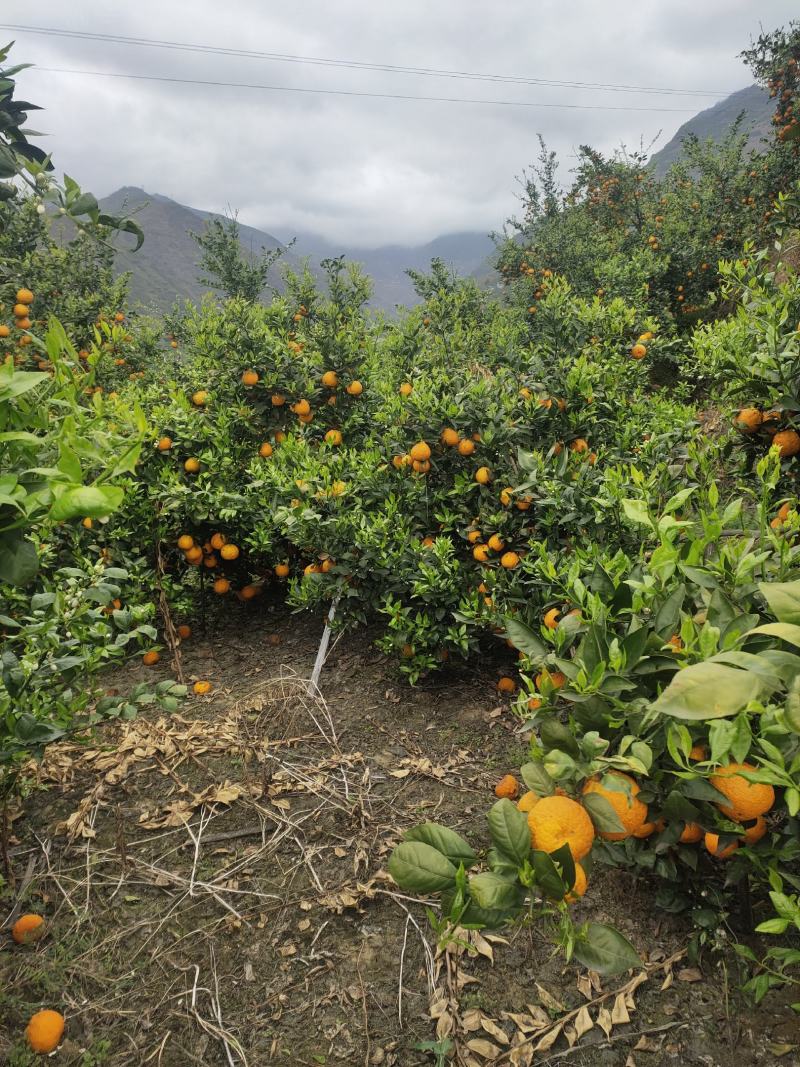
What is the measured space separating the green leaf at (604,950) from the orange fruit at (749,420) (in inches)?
81.5

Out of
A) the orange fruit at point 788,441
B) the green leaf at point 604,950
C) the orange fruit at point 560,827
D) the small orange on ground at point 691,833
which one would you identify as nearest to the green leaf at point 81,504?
the orange fruit at point 560,827

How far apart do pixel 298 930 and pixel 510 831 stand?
1451 millimetres

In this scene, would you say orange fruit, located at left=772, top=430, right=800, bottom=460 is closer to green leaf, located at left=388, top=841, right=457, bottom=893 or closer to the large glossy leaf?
the large glossy leaf

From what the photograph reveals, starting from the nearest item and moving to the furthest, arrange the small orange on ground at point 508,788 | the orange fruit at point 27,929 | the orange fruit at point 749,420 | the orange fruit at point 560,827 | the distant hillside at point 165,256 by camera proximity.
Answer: the orange fruit at point 560,827 < the orange fruit at point 27,929 < the small orange on ground at point 508,788 < the orange fruit at point 749,420 < the distant hillside at point 165,256

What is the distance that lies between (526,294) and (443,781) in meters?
10.5

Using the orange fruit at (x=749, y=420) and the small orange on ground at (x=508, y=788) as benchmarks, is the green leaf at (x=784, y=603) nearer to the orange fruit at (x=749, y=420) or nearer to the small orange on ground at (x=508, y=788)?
the small orange on ground at (x=508, y=788)

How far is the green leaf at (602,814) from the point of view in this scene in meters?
0.96

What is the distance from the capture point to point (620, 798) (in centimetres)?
105

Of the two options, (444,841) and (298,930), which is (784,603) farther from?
(298,930)

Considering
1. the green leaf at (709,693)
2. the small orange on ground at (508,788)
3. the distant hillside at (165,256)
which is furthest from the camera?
the distant hillside at (165,256)

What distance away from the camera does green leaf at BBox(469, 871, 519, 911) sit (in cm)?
79

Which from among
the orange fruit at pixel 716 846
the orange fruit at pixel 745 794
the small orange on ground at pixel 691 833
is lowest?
the small orange on ground at pixel 691 833

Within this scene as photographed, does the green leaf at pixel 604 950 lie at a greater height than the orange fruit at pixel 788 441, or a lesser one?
lesser

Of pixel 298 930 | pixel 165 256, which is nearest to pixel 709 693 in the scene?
pixel 298 930
